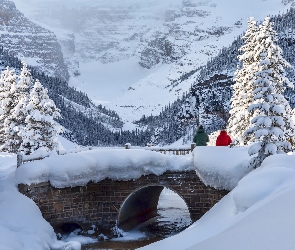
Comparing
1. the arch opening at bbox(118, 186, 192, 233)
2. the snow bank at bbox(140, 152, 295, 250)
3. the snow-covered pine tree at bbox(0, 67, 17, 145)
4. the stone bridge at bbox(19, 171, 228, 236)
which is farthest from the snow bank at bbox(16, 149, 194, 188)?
the snow-covered pine tree at bbox(0, 67, 17, 145)

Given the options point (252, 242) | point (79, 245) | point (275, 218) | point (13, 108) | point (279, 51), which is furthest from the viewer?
point (13, 108)

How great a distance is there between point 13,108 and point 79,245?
16.5 metres

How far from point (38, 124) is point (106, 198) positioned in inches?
454

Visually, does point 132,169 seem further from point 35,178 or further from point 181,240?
point 181,240

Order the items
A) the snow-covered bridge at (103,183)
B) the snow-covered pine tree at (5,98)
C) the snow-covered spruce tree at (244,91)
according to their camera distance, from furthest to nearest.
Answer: the snow-covered pine tree at (5,98), the snow-covered spruce tree at (244,91), the snow-covered bridge at (103,183)

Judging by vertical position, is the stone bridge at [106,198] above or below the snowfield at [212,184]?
below

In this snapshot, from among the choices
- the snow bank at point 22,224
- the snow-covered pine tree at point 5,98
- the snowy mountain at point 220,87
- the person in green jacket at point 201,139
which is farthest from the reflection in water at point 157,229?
the snowy mountain at point 220,87

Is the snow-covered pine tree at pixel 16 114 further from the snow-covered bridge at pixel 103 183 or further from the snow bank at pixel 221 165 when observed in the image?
the snow bank at pixel 221 165

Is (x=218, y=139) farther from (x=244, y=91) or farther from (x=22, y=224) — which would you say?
(x=244, y=91)

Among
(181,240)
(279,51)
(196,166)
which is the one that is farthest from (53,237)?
(279,51)

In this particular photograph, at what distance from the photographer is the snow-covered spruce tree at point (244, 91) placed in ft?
89.9

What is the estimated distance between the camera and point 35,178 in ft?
60.6

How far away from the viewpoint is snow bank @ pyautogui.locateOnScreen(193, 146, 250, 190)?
17.0 metres

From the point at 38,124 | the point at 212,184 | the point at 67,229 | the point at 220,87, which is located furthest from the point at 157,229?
the point at 220,87
